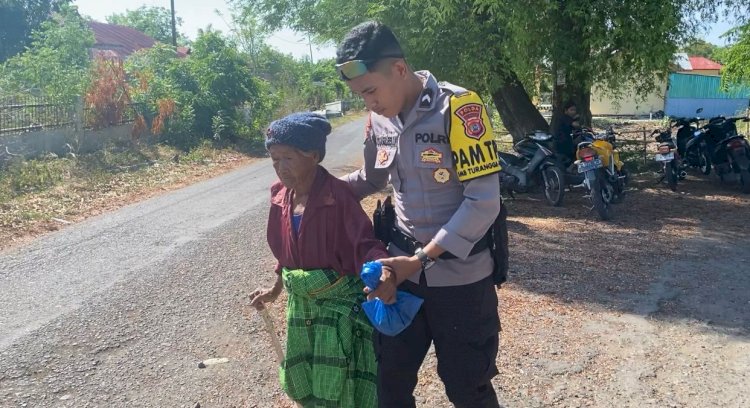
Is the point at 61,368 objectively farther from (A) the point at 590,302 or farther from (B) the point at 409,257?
(A) the point at 590,302

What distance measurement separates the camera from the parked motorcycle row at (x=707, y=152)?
30.2 feet

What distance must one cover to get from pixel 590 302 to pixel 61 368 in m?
3.52

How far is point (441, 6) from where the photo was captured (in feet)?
25.5

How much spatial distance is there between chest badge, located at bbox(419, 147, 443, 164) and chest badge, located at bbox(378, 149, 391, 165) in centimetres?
18

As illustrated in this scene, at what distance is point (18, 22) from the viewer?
31.2 m

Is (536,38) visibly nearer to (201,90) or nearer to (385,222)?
(385,222)

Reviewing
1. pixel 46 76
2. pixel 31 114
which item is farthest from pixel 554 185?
pixel 46 76

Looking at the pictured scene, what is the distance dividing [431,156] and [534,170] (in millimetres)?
7102

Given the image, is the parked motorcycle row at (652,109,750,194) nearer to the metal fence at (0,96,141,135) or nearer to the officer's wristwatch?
the officer's wristwatch

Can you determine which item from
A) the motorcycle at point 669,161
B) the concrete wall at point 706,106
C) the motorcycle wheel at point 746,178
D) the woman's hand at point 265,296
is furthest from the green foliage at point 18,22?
the woman's hand at point 265,296

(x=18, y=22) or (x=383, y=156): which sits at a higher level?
(x=18, y=22)

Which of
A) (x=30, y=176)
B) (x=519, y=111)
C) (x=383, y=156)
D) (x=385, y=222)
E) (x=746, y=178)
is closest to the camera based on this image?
(x=383, y=156)

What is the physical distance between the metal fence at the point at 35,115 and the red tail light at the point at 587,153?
36.5 feet

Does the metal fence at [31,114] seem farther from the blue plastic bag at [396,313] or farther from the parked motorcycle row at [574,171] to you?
the blue plastic bag at [396,313]
